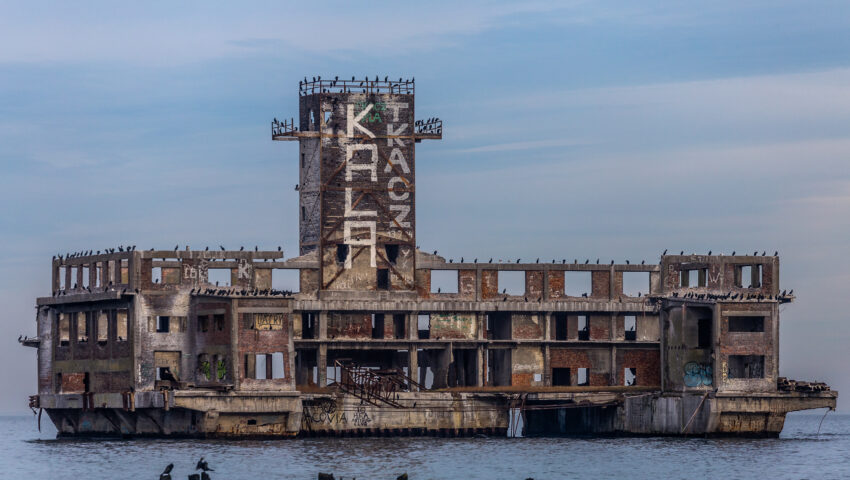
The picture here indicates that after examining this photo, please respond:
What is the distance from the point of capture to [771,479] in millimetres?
80938

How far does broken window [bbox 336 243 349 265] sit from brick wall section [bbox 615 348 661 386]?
55.7 feet


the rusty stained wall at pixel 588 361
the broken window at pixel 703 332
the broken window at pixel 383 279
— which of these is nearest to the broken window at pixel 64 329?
the broken window at pixel 383 279

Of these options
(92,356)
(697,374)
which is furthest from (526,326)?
(92,356)

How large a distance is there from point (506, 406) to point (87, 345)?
23.4 meters

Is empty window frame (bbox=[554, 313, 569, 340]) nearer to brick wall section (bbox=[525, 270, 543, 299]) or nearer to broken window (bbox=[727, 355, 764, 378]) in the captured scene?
brick wall section (bbox=[525, 270, 543, 299])

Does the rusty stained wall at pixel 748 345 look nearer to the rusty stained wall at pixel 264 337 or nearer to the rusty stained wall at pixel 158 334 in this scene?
the rusty stained wall at pixel 264 337

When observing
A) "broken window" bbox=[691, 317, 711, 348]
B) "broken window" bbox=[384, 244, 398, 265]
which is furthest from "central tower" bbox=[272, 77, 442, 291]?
"broken window" bbox=[691, 317, 711, 348]

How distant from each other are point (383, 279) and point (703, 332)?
2060 centimetres

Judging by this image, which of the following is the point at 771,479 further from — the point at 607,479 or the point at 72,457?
the point at 72,457

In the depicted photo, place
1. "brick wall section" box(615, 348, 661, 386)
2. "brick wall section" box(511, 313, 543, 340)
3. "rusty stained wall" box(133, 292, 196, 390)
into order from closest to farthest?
"rusty stained wall" box(133, 292, 196, 390), "brick wall section" box(511, 313, 543, 340), "brick wall section" box(615, 348, 661, 386)

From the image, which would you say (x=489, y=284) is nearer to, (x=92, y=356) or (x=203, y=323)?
(x=203, y=323)

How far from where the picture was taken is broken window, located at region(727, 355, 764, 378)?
96.8m

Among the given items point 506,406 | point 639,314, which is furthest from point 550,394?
point 639,314

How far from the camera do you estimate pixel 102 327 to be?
10306cm
